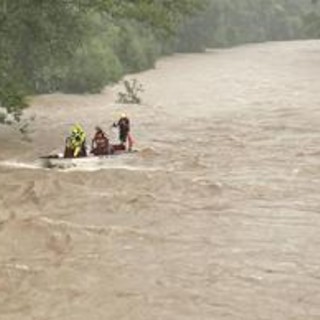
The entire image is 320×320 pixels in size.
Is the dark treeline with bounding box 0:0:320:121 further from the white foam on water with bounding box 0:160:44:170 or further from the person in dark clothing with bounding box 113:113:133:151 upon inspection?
the person in dark clothing with bounding box 113:113:133:151

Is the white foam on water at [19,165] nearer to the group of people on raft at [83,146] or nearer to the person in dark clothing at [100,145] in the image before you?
the group of people on raft at [83,146]

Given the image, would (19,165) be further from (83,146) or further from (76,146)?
(83,146)

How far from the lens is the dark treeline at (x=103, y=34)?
27.0 m

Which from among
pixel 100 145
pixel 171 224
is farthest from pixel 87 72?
pixel 171 224

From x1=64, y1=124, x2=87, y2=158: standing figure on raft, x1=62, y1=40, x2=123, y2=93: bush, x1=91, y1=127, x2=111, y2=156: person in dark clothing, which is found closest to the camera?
x1=64, y1=124, x2=87, y2=158: standing figure on raft

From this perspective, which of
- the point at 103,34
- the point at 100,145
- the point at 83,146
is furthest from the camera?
the point at 103,34

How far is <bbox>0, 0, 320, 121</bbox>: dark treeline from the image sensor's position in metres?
27.0

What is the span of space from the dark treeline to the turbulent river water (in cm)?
285

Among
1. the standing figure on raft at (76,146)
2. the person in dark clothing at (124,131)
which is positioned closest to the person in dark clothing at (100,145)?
the standing figure on raft at (76,146)

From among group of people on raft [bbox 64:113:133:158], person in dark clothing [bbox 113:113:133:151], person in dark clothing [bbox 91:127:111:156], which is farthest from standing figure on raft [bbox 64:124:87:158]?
person in dark clothing [bbox 113:113:133:151]

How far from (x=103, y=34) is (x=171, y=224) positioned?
1580 inches

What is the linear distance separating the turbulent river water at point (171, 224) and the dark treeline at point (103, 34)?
2.85 m

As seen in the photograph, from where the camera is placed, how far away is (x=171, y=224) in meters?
18.6

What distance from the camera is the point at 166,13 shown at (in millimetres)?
27484
